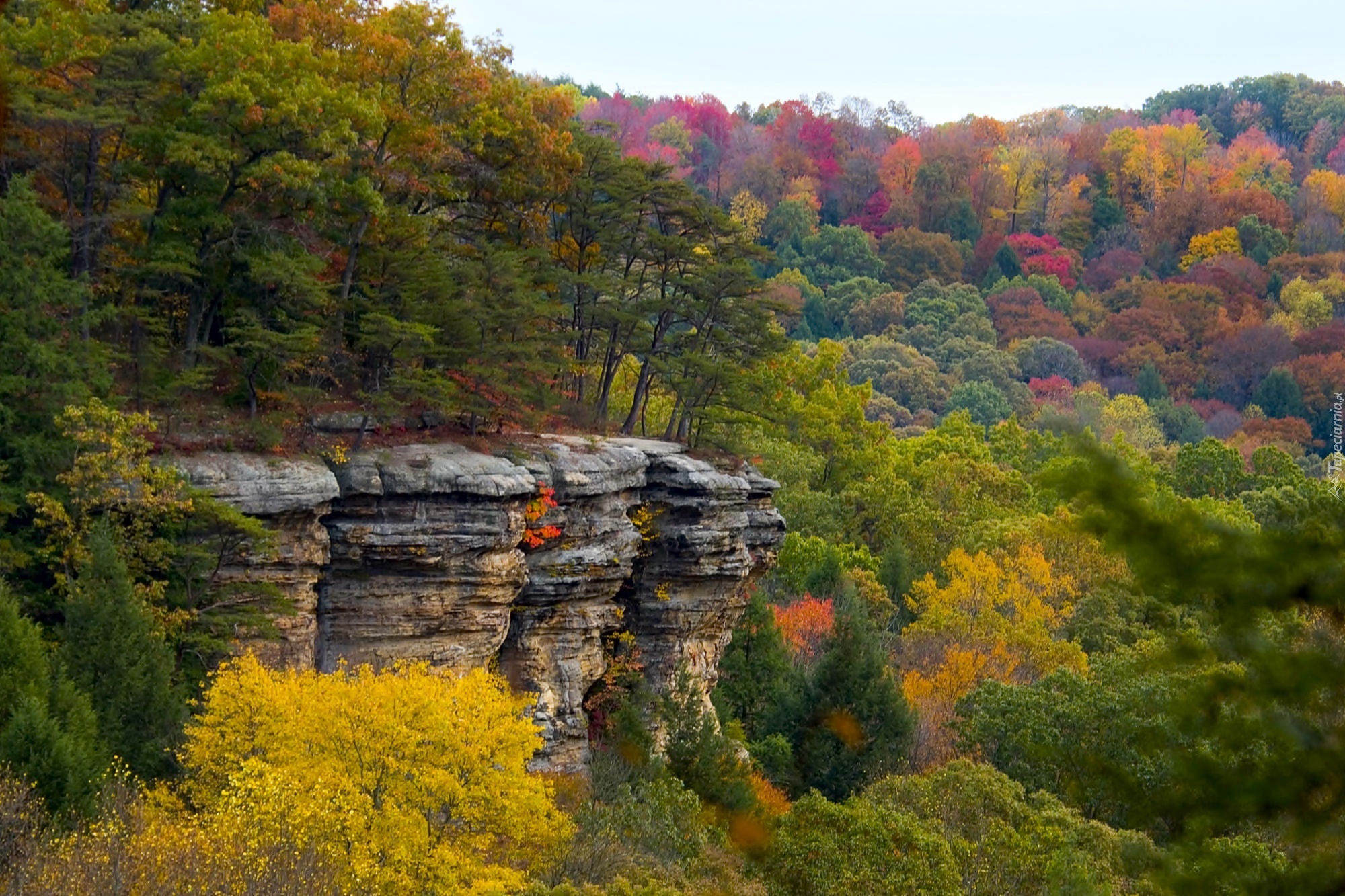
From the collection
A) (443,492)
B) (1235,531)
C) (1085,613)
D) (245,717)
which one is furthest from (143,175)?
(1085,613)

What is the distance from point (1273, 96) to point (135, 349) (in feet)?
471

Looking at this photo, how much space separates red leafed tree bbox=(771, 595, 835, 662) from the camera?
39.6 metres

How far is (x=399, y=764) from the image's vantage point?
18172 millimetres

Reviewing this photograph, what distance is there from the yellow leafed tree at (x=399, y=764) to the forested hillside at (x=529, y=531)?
0.22 ft

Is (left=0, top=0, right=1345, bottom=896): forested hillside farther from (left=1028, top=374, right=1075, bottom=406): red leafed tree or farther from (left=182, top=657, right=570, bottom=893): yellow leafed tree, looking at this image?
(left=1028, top=374, right=1075, bottom=406): red leafed tree

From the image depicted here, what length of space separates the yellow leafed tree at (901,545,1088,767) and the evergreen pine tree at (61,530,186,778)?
18636 millimetres

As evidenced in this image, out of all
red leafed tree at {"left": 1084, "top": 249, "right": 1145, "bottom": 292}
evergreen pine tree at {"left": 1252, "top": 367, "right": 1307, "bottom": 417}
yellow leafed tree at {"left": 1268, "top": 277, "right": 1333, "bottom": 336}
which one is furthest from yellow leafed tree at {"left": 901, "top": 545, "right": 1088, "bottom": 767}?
red leafed tree at {"left": 1084, "top": 249, "right": 1145, "bottom": 292}

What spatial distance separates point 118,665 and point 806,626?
24.7 m

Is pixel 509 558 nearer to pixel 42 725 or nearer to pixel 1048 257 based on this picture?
pixel 42 725

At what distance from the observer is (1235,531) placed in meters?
4.98

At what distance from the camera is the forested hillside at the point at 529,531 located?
5426 millimetres

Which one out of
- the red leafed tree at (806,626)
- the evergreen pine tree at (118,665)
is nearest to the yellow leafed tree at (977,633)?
the red leafed tree at (806,626)

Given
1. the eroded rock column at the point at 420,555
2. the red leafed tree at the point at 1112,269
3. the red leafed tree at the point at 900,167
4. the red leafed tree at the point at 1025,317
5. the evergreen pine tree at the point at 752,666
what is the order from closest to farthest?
1. the eroded rock column at the point at 420,555
2. the evergreen pine tree at the point at 752,666
3. the red leafed tree at the point at 1025,317
4. the red leafed tree at the point at 1112,269
5. the red leafed tree at the point at 900,167

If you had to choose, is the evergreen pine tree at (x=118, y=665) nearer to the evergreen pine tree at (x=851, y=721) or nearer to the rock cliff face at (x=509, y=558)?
the rock cliff face at (x=509, y=558)
